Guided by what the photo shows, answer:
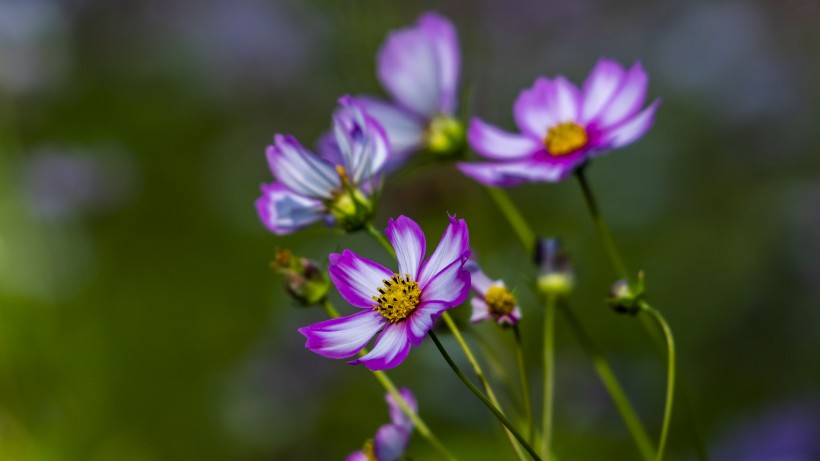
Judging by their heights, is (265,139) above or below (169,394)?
above

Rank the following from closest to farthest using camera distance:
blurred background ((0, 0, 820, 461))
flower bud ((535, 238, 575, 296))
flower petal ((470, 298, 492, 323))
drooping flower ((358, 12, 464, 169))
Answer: flower petal ((470, 298, 492, 323)), flower bud ((535, 238, 575, 296)), drooping flower ((358, 12, 464, 169)), blurred background ((0, 0, 820, 461))

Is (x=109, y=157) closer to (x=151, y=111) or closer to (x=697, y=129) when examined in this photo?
(x=151, y=111)

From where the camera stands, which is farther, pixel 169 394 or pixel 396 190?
pixel 169 394

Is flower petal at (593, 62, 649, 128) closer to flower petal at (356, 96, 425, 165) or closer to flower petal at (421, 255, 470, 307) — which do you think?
flower petal at (356, 96, 425, 165)

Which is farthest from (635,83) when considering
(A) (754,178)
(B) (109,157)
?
(B) (109,157)

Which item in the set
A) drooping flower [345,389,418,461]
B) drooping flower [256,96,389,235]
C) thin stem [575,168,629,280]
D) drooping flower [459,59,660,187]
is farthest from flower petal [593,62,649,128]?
drooping flower [345,389,418,461]

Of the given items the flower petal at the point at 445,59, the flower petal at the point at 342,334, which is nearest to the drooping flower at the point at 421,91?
the flower petal at the point at 445,59
